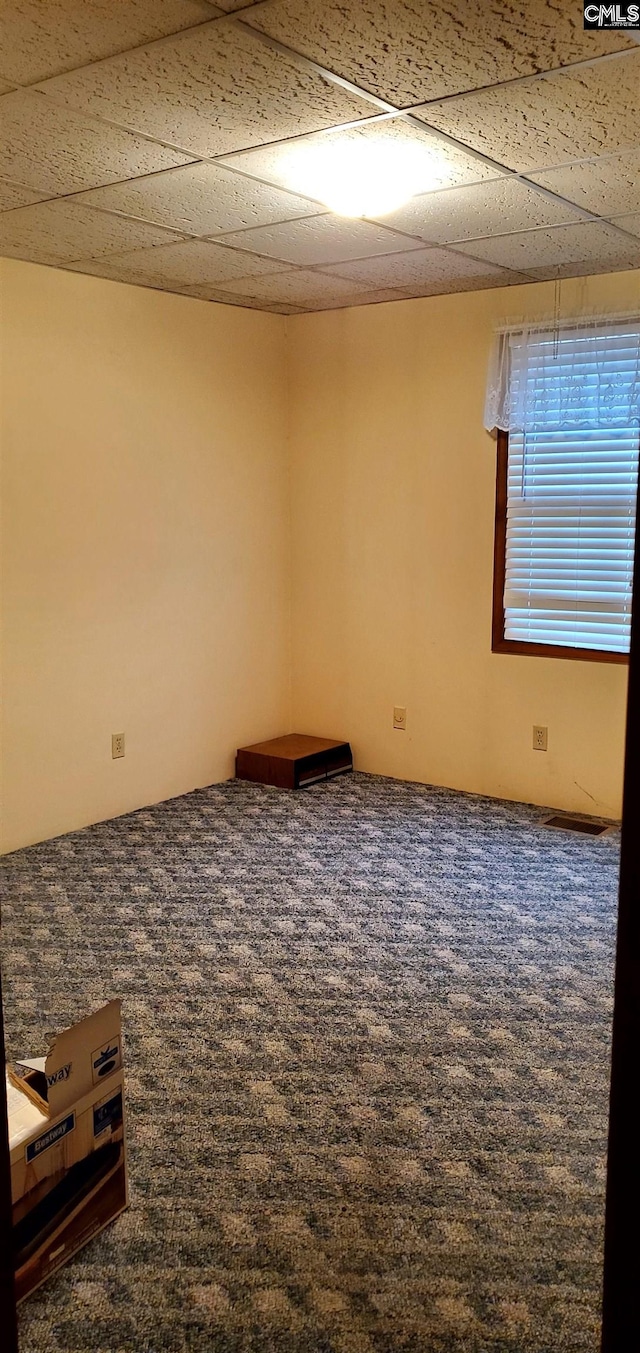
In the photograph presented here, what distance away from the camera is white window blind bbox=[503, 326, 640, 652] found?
4.27 m

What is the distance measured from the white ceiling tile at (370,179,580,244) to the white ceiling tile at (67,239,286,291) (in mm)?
755

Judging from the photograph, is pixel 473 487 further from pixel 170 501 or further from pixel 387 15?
pixel 387 15

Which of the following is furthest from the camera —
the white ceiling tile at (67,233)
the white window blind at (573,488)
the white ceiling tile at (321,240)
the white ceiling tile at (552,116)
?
the white window blind at (573,488)

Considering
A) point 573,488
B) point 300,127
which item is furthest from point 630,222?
point 300,127

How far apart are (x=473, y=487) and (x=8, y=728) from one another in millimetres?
2391

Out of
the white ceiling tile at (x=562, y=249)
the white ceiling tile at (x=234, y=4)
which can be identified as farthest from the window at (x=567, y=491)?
the white ceiling tile at (x=234, y=4)

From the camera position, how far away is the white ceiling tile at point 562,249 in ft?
11.7

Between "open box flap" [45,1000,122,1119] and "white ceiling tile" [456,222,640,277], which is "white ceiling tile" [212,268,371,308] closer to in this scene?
"white ceiling tile" [456,222,640,277]

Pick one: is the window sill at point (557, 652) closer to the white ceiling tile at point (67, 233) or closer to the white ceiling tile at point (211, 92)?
the white ceiling tile at point (67, 233)

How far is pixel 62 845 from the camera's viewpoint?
4.19 m

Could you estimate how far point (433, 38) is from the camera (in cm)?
204

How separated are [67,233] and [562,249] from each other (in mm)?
1829

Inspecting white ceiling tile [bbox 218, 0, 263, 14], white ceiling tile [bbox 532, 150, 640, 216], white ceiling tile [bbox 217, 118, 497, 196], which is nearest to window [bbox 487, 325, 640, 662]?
white ceiling tile [bbox 532, 150, 640, 216]

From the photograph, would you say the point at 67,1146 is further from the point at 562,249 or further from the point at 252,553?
the point at 252,553
